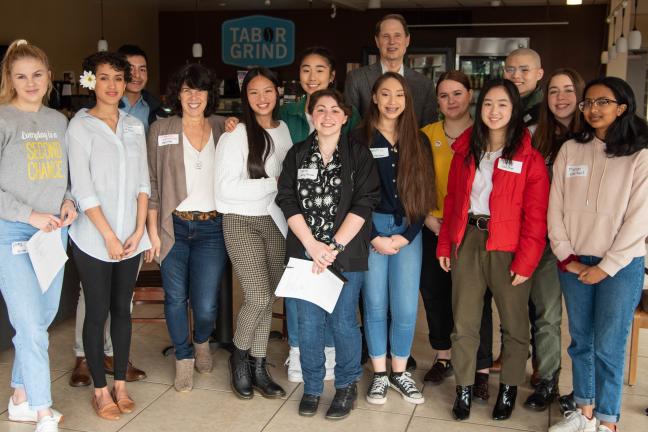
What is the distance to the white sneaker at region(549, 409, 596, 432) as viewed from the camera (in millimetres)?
2879

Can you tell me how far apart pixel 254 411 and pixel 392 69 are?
6.47ft

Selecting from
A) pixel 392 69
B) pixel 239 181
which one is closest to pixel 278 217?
pixel 239 181

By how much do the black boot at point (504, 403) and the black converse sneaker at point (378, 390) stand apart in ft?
1.71

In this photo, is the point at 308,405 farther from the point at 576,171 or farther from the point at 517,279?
the point at 576,171

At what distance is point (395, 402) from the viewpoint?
10.8ft

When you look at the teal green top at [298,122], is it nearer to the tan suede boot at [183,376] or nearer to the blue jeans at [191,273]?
the blue jeans at [191,273]

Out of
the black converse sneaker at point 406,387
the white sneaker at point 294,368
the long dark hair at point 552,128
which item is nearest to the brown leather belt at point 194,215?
the white sneaker at point 294,368

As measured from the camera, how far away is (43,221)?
2762 millimetres

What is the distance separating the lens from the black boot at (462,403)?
3.08 metres

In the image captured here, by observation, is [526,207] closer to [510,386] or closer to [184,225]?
[510,386]

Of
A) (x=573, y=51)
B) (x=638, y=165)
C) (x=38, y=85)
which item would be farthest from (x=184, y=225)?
(x=573, y=51)

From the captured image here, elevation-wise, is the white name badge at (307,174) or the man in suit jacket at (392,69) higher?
the man in suit jacket at (392,69)

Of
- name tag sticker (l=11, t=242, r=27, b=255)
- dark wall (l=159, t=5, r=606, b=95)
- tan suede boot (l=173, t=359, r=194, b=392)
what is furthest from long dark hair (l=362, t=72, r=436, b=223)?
dark wall (l=159, t=5, r=606, b=95)

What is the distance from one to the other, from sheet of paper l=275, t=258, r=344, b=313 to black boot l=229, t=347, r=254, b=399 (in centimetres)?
54
